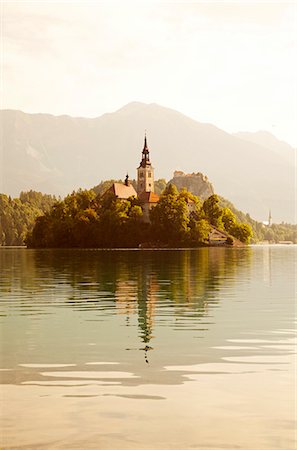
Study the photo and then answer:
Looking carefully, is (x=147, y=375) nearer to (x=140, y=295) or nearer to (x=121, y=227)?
(x=140, y=295)

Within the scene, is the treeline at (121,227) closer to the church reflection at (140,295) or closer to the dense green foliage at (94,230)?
the dense green foliage at (94,230)

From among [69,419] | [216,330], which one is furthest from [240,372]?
[216,330]

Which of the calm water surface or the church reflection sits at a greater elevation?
the church reflection

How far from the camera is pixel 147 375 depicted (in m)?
17.5

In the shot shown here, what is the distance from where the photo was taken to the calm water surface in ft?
41.5

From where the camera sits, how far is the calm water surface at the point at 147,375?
498 inches

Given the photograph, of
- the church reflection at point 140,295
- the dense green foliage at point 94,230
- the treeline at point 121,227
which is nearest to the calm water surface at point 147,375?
the church reflection at point 140,295

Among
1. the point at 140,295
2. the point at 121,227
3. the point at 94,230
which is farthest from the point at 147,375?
the point at 121,227

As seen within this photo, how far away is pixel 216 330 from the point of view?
26.2 meters

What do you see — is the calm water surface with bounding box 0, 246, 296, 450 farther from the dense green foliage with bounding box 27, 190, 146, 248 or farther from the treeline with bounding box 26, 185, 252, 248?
the dense green foliage with bounding box 27, 190, 146, 248

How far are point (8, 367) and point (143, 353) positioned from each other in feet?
13.4

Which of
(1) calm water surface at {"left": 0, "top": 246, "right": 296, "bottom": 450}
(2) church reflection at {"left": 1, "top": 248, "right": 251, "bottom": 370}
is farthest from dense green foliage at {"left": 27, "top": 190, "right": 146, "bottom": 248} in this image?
(1) calm water surface at {"left": 0, "top": 246, "right": 296, "bottom": 450}

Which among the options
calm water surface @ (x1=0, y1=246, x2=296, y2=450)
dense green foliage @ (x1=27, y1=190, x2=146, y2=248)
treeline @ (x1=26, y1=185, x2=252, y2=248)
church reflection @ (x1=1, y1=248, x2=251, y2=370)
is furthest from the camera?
dense green foliage @ (x1=27, y1=190, x2=146, y2=248)

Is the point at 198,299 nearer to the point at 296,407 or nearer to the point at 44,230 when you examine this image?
the point at 296,407
